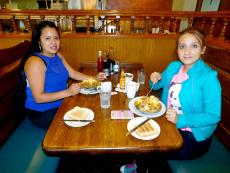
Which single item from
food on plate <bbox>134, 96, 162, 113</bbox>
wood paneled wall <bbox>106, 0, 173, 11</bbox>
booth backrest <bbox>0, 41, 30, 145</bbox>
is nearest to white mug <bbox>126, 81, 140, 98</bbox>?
food on plate <bbox>134, 96, 162, 113</bbox>

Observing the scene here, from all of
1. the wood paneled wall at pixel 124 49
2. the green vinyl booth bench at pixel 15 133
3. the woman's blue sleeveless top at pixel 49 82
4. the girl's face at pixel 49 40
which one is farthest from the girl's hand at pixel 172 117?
the wood paneled wall at pixel 124 49

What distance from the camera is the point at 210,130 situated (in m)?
1.32

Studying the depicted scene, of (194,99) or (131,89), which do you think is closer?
(194,99)

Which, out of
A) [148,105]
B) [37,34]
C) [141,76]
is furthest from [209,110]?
[37,34]

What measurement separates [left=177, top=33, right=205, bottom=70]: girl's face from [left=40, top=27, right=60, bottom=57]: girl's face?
3.74ft

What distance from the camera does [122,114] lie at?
1.25 metres

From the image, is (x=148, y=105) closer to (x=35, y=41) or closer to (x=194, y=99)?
(x=194, y=99)

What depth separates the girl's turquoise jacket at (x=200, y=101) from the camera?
1.22m

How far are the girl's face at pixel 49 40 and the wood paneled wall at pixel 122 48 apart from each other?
876mm

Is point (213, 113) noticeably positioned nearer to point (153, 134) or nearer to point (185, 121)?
point (185, 121)

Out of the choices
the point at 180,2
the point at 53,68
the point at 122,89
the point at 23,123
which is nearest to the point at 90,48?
the point at 53,68

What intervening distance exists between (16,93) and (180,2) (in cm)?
586

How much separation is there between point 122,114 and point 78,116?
0.31 meters

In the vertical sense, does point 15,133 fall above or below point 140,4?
below
